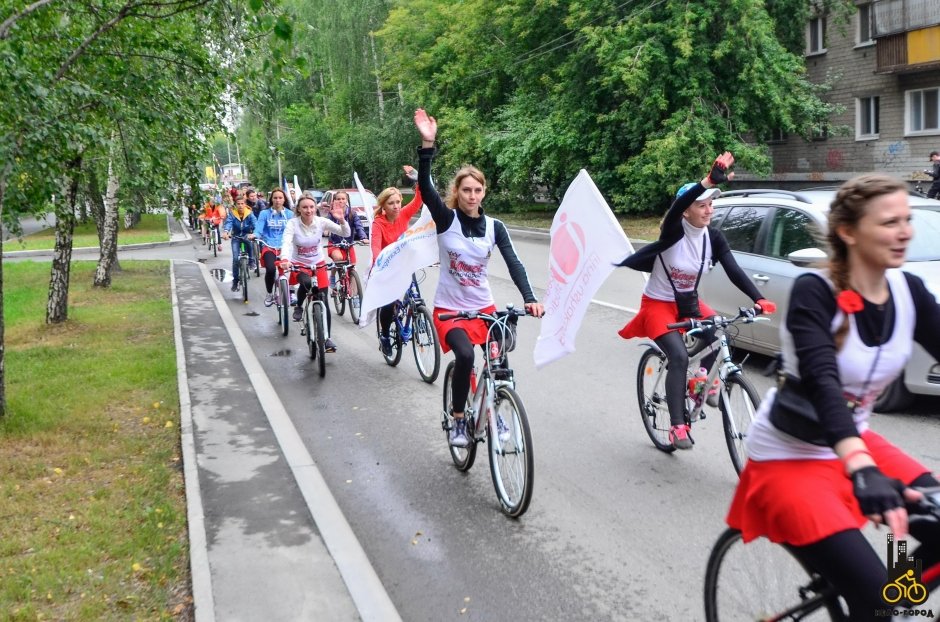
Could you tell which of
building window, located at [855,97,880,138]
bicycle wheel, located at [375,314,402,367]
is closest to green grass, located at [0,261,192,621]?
bicycle wheel, located at [375,314,402,367]

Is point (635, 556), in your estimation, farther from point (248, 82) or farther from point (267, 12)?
point (248, 82)

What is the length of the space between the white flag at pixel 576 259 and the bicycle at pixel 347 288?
21.8 feet

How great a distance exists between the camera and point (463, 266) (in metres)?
5.86

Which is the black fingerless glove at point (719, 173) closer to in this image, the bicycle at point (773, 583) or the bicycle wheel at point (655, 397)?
the bicycle wheel at point (655, 397)

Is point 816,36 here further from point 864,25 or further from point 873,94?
point 873,94

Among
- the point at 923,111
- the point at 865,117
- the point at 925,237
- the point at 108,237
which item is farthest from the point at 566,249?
the point at 865,117

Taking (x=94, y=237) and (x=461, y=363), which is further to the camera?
(x=94, y=237)

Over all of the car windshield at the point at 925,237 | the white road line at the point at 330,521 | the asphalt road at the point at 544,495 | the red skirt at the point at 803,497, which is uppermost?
the car windshield at the point at 925,237

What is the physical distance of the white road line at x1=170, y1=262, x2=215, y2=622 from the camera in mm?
4094

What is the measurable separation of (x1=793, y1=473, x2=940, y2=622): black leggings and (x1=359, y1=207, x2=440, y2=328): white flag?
4.08 meters

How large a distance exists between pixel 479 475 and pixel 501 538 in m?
1.11

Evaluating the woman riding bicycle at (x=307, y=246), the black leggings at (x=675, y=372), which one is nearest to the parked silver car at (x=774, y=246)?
the black leggings at (x=675, y=372)

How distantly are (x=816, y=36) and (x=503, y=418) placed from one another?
30951mm

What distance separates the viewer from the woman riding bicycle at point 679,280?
5723 mm
